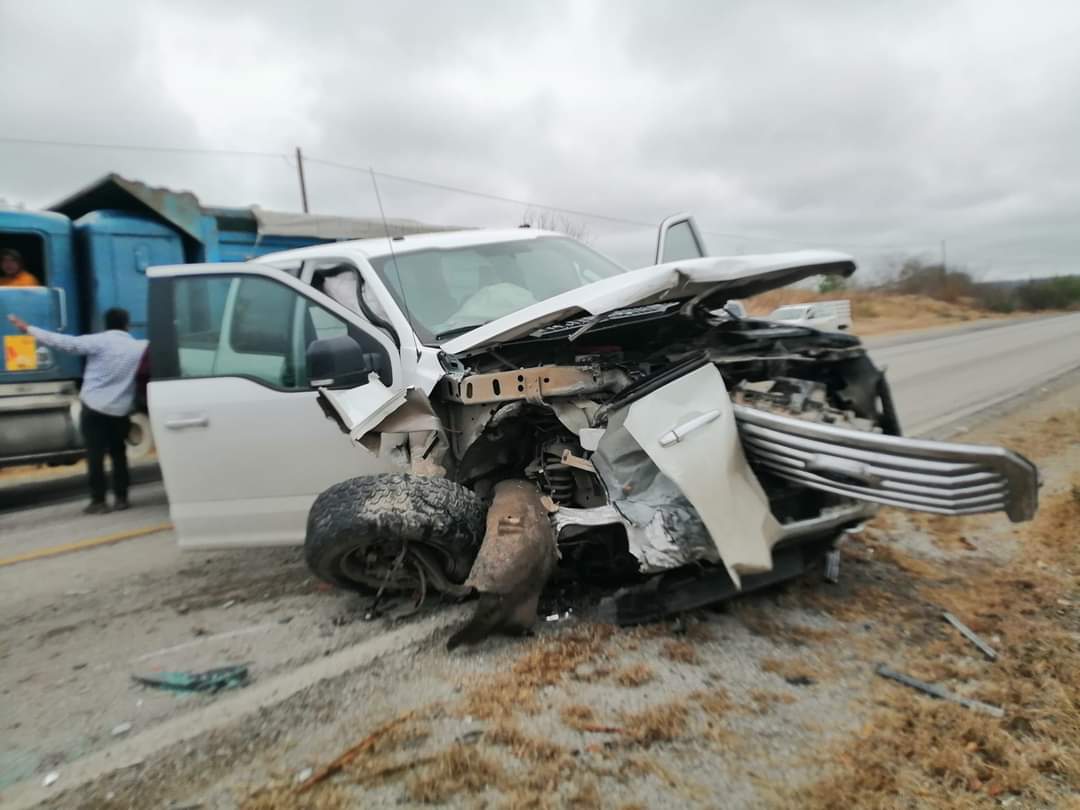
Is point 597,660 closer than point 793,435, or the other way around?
point 793,435

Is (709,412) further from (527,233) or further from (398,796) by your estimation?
(527,233)

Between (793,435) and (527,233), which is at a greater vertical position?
(527,233)

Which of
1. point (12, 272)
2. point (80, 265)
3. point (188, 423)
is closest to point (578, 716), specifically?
point (188, 423)

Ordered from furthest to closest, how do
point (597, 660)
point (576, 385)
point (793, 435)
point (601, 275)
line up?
point (601, 275), point (576, 385), point (597, 660), point (793, 435)

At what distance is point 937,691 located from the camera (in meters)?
2.79

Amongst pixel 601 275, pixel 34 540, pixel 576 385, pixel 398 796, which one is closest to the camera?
pixel 398 796

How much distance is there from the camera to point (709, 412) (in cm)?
294

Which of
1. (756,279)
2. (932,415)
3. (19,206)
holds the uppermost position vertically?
(19,206)

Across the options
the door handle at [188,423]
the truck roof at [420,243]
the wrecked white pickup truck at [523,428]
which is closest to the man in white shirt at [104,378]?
the truck roof at [420,243]

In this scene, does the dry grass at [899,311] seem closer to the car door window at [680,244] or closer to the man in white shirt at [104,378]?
the car door window at [680,244]

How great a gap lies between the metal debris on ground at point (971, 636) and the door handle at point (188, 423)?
387 centimetres

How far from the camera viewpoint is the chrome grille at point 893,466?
A: 2.45 meters

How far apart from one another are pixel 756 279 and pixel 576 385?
3.08ft

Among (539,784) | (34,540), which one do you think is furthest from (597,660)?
(34,540)
